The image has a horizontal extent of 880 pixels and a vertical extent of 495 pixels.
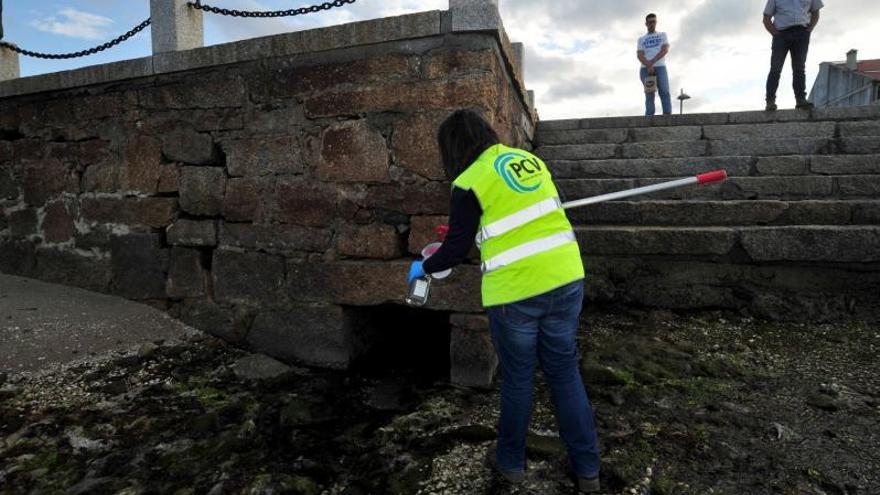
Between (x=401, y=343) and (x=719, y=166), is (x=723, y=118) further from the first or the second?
(x=401, y=343)

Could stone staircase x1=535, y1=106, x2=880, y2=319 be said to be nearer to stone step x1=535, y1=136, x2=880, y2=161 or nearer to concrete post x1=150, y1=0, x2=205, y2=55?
stone step x1=535, y1=136, x2=880, y2=161

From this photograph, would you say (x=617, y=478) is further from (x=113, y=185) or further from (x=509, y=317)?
(x=113, y=185)

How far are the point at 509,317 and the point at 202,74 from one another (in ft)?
9.70

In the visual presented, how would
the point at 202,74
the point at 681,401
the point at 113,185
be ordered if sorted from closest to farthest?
the point at 681,401 → the point at 202,74 → the point at 113,185

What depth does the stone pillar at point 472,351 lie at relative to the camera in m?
3.10

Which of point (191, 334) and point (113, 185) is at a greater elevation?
point (113, 185)

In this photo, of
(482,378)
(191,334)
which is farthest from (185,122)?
(482,378)

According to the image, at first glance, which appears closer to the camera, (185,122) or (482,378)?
(482,378)

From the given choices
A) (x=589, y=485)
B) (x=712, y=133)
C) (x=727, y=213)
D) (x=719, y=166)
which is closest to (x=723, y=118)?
(x=712, y=133)

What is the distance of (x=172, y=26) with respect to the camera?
3797 millimetres

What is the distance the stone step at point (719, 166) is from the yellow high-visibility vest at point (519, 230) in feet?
12.6

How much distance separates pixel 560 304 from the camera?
2.05 metres

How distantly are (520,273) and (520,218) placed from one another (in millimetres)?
213

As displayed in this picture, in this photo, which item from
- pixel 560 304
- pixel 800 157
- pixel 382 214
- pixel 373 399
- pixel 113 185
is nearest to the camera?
pixel 560 304
